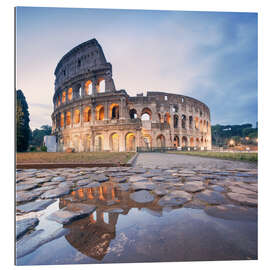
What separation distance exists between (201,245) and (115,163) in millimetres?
3501

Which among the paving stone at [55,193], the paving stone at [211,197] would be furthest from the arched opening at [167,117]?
the paving stone at [55,193]

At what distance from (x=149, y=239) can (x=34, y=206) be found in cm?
126

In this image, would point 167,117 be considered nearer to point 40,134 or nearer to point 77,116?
point 77,116

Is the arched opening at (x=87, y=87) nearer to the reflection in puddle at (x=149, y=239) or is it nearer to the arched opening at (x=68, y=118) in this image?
the arched opening at (x=68, y=118)

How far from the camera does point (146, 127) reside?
21.0 m

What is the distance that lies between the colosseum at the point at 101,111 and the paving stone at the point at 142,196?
558 inches

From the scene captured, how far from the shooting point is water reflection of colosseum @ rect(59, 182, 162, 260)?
826 mm

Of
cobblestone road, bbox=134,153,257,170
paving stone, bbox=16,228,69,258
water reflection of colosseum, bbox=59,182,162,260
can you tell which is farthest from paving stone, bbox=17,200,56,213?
cobblestone road, bbox=134,153,257,170

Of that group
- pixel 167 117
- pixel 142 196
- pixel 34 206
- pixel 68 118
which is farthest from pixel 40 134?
pixel 142 196

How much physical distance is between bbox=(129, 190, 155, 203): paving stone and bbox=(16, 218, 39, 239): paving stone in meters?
0.93

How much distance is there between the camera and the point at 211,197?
5.08ft

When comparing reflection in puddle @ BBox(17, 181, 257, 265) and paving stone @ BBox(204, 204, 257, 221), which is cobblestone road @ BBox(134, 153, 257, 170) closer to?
paving stone @ BBox(204, 204, 257, 221)
